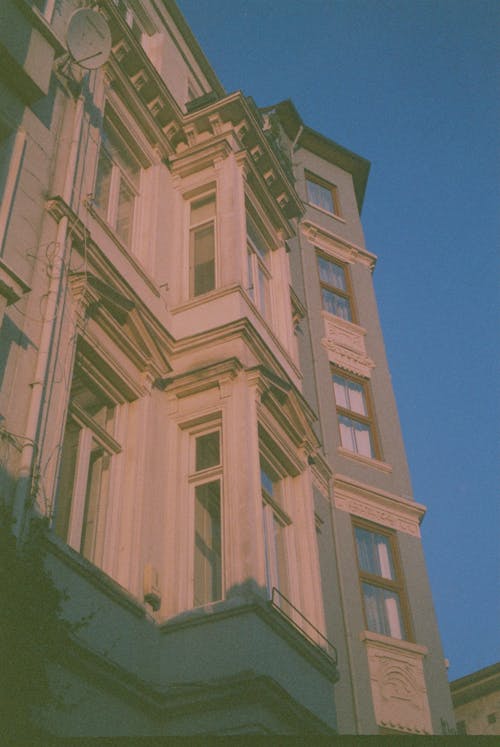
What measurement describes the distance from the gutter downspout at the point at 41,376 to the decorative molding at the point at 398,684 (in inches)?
320

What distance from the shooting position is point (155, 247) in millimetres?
12086

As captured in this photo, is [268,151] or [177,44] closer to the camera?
[268,151]

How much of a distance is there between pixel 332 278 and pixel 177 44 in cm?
658

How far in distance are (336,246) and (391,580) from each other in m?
9.27

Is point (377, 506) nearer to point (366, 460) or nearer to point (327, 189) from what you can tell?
point (366, 460)

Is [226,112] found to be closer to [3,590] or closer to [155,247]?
[155,247]

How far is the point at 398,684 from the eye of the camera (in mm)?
13742

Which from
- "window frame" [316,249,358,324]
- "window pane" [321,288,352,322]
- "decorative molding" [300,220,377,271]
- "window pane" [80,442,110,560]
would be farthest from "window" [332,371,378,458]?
"window pane" [80,442,110,560]

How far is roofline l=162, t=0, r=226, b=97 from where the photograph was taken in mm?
Result: 16984

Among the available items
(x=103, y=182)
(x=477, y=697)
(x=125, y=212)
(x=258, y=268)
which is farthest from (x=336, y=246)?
(x=477, y=697)

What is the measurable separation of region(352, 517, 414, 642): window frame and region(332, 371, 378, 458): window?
5.87 feet

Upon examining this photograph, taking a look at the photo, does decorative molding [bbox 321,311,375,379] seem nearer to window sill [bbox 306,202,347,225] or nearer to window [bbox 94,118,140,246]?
window sill [bbox 306,202,347,225]

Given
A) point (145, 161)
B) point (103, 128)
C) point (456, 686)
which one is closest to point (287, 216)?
point (145, 161)

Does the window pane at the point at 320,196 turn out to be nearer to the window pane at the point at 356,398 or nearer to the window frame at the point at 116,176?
the window pane at the point at 356,398
